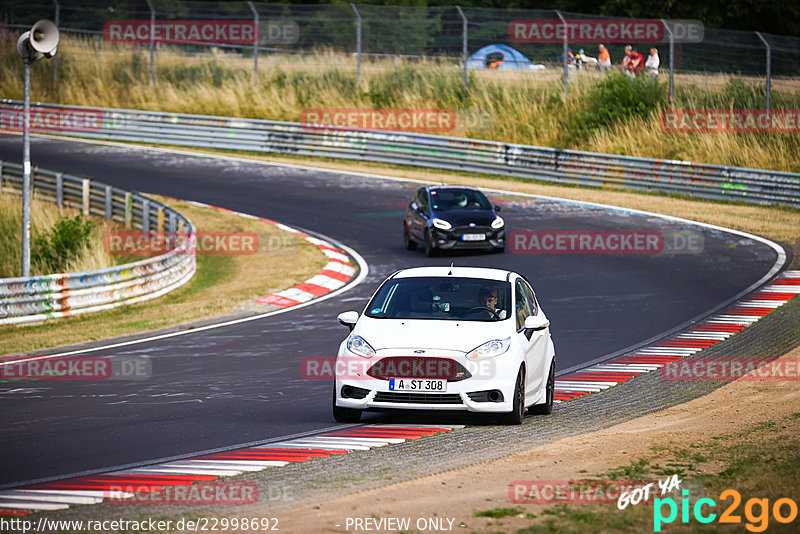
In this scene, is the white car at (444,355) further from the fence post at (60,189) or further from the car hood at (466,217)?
the fence post at (60,189)

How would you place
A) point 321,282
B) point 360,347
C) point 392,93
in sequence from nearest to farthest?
point 360,347, point 321,282, point 392,93

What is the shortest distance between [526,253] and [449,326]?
47.8 feet

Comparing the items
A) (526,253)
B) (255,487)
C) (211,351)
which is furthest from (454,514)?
(526,253)

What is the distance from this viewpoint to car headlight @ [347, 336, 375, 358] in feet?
36.2

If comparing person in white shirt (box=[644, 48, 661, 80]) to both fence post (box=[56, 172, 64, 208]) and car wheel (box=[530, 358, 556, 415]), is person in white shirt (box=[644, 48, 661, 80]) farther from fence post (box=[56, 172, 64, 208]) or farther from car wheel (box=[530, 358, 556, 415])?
car wheel (box=[530, 358, 556, 415])

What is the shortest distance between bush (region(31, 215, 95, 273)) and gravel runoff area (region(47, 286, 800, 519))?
15.2 meters

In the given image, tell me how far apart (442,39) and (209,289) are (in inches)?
766

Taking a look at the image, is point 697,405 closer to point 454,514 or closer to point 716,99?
point 454,514

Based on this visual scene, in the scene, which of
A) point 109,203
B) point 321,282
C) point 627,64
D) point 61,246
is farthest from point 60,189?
point 627,64

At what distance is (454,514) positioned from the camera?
7.45 m

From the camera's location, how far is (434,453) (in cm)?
970

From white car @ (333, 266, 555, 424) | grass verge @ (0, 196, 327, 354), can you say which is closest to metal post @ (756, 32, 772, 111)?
grass verge @ (0, 196, 327, 354)

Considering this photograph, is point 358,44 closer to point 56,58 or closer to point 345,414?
point 56,58

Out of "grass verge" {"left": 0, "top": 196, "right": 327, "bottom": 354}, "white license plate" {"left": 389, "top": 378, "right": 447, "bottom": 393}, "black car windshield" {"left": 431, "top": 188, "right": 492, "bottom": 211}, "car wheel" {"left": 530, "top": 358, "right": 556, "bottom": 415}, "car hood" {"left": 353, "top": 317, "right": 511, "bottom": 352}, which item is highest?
"car hood" {"left": 353, "top": 317, "right": 511, "bottom": 352}
